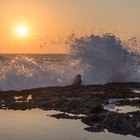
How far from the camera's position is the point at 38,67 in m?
57.5

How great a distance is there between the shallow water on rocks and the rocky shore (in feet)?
2.55

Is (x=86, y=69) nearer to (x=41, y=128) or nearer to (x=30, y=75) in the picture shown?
(x=30, y=75)

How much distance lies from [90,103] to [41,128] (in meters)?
7.54

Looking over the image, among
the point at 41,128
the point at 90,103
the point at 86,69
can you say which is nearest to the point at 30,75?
the point at 86,69

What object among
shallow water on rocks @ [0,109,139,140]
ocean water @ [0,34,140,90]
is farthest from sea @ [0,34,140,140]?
shallow water on rocks @ [0,109,139,140]

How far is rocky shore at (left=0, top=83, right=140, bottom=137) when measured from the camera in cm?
2550

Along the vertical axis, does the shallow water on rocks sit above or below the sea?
below

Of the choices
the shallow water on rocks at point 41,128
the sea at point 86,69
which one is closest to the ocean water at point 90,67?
the sea at point 86,69

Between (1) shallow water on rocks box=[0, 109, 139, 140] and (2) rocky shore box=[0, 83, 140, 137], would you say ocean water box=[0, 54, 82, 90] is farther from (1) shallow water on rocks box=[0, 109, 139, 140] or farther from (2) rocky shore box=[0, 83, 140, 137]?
(1) shallow water on rocks box=[0, 109, 139, 140]

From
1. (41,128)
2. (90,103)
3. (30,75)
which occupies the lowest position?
(41,128)

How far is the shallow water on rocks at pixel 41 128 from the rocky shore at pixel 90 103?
0.78 m

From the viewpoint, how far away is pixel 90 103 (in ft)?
106

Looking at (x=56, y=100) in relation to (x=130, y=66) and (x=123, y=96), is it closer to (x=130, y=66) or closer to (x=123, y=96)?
Result: (x=123, y=96)

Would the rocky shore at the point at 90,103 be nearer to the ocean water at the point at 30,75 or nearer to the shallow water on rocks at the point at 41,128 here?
the shallow water on rocks at the point at 41,128
